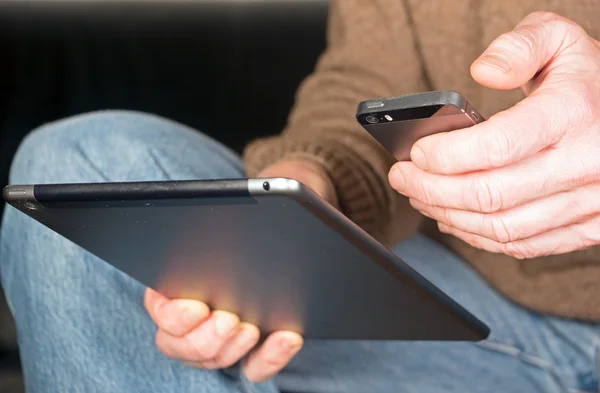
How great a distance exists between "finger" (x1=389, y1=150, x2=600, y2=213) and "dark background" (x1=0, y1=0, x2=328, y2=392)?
0.89 m

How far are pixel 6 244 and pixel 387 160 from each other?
16.5 inches

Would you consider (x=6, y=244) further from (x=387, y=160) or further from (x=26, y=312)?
(x=387, y=160)

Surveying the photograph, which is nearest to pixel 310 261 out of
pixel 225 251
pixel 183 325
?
pixel 225 251

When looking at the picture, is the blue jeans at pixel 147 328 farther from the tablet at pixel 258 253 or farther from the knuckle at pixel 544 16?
the knuckle at pixel 544 16

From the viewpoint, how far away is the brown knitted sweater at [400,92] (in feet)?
2.41

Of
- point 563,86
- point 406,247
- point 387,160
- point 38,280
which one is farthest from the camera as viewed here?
point 406,247

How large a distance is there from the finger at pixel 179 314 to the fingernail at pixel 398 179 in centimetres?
19

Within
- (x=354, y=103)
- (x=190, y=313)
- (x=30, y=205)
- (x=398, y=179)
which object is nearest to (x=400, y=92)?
(x=354, y=103)

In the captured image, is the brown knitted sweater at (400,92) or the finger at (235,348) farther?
the brown knitted sweater at (400,92)

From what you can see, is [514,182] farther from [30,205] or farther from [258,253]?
[30,205]

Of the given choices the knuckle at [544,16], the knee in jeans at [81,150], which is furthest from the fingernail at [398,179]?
the knee in jeans at [81,150]

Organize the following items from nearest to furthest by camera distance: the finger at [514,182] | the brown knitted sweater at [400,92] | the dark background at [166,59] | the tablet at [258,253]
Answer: the tablet at [258,253]
the finger at [514,182]
the brown knitted sweater at [400,92]
the dark background at [166,59]

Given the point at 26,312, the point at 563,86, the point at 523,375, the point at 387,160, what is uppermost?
the point at 563,86

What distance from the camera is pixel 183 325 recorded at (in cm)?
57
